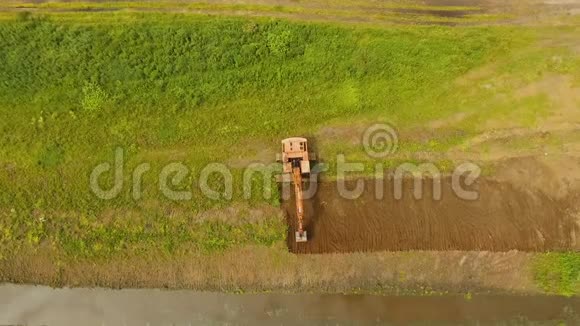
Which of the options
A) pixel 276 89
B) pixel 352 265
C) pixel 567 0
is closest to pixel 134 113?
pixel 276 89

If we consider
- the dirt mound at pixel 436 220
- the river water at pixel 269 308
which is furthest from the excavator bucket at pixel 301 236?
the river water at pixel 269 308

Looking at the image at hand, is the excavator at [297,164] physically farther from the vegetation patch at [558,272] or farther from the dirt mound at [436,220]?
the vegetation patch at [558,272]

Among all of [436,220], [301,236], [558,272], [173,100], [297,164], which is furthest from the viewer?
[173,100]

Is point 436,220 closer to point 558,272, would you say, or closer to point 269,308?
point 558,272

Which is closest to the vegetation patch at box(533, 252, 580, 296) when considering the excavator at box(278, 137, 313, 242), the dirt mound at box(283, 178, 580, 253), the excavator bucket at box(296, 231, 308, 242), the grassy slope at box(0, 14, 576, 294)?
the dirt mound at box(283, 178, 580, 253)

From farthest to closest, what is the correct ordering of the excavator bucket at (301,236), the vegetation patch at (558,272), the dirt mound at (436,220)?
the dirt mound at (436,220), the vegetation patch at (558,272), the excavator bucket at (301,236)

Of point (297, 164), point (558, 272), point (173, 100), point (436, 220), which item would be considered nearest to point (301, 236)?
point (297, 164)
